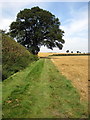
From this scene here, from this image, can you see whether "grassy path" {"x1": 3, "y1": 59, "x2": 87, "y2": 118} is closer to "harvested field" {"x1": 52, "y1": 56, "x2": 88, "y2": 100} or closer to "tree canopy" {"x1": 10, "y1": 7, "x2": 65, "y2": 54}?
"harvested field" {"x1": 52, "y1": 56, "x2": 88, "y2": 100}

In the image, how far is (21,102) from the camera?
6078 mm

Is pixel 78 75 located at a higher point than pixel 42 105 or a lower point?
higher

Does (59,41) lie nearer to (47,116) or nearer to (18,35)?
(18,35)

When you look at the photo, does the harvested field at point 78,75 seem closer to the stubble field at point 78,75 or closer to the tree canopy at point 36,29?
the stubble field at point 78,75

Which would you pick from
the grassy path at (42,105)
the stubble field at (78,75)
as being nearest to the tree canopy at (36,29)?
the stubble field at (78,75)

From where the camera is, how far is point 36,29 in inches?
1982

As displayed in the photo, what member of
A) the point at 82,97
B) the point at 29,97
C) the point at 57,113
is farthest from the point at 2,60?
the point at 57,113

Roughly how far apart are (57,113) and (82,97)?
219 cm

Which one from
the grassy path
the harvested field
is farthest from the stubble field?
the grassy path

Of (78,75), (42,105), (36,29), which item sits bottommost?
(42,105)

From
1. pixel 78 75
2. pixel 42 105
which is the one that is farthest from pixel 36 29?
pixel 42 105

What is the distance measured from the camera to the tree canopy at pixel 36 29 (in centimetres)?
4878

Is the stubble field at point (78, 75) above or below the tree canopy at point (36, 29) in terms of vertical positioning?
below

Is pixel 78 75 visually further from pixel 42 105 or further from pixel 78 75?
pixel 42 105
